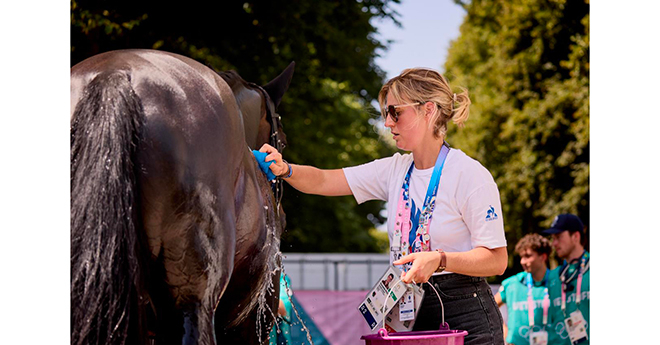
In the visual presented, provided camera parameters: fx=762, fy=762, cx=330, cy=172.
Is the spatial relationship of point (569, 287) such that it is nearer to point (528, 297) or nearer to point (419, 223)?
point (528, 297)

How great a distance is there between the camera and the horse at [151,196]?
2.48m

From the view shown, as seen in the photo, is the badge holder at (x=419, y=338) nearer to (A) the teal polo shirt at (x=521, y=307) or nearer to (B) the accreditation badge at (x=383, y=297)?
(B) the accreditation badge at (x=383, y=297)

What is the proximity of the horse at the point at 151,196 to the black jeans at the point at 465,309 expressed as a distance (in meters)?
1.02

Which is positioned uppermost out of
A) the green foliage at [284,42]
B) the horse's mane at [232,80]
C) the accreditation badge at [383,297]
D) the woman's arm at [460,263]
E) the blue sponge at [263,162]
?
the green foliage at [284,42]

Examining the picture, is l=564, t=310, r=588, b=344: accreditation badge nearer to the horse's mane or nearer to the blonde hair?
the blonde hair

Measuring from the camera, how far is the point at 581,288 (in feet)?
24.7

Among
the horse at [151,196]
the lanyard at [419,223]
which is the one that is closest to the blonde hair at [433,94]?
the lanyard at [419,223]

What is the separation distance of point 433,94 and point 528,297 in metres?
4.73

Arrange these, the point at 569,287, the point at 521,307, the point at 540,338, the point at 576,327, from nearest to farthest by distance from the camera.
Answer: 1. the point at 576,327
2. the point at 540,338
3. the point at 569,287
4. the point at 521,307

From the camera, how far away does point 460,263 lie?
3.20m

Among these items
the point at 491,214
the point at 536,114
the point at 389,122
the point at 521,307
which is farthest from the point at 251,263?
the point at 536,114

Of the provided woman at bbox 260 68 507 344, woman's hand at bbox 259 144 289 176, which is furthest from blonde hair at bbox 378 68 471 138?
woman's hand at bbox 259 144 289 176

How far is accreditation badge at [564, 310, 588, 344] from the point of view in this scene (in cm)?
721
